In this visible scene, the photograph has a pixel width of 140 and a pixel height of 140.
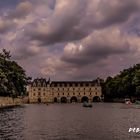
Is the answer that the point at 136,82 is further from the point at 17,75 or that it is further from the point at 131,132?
the point at 131,132

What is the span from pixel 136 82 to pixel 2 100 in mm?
65543

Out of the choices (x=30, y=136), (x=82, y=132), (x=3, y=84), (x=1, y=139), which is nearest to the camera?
(x=1, y=139)

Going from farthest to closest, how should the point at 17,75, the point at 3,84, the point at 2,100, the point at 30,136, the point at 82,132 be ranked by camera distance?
the point at 17,75, the point at 2,100, the point at 3,84, the point at 82,132, the point at 30,136

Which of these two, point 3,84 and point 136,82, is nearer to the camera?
point 3,84

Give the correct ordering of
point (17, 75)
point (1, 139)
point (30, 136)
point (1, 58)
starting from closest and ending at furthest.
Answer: point (1, 139) → point (30, 136) → point (1, 58) → point (17, 75)

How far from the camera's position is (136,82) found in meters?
190

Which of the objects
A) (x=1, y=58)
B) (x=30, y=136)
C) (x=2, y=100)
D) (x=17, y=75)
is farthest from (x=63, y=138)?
(x=17, y=75)

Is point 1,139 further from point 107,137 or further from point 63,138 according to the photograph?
point 107,137

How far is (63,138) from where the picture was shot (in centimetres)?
4628

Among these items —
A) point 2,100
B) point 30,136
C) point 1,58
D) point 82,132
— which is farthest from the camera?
point 1,58

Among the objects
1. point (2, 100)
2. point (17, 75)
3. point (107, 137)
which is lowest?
point (107, 137)

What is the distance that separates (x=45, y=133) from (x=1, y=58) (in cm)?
13104

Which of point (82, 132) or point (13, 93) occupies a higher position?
point (13, 93)

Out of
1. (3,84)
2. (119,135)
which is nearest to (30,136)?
(119,135)
